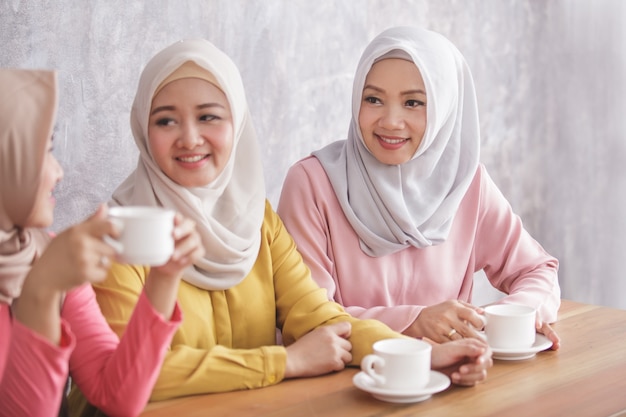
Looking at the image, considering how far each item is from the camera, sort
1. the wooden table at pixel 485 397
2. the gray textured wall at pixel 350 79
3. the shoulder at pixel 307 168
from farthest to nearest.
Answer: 1. the gray textured wall at pixel 350 79
2. the shoulder at pixel 307 168
3. the wooden table at pixel 485 397

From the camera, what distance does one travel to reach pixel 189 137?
1835mm

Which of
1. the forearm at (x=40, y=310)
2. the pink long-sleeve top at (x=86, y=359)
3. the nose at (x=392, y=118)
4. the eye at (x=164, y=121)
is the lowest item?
the pink long-sleeve top at (x=86, y=359)

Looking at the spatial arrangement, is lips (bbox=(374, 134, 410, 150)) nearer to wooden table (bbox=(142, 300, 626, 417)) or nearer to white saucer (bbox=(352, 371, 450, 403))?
wooden table (bbox=(142, 300, 626, 417))

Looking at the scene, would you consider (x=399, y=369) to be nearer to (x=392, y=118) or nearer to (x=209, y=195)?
(x=209, y=195)

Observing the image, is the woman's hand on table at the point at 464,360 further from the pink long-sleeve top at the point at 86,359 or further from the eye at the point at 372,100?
the eye at the point at 372,100

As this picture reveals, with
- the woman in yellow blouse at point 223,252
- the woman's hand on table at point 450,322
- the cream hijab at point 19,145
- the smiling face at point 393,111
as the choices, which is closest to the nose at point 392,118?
the smiling face at point 393,111

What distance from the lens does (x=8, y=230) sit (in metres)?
1.39

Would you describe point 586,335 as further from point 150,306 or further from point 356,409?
point 150,306

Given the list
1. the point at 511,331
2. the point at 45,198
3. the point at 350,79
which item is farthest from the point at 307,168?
the point at 350,79

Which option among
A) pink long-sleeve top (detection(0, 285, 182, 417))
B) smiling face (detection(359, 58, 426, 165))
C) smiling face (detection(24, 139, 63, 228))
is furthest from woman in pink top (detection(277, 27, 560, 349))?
smiling face (detection(24, 139, 63, 228))

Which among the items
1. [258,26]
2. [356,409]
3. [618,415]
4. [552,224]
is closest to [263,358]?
[356,409]

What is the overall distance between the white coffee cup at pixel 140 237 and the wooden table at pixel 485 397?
376mm

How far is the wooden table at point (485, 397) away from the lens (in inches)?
60.3

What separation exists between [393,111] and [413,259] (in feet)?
1.23
